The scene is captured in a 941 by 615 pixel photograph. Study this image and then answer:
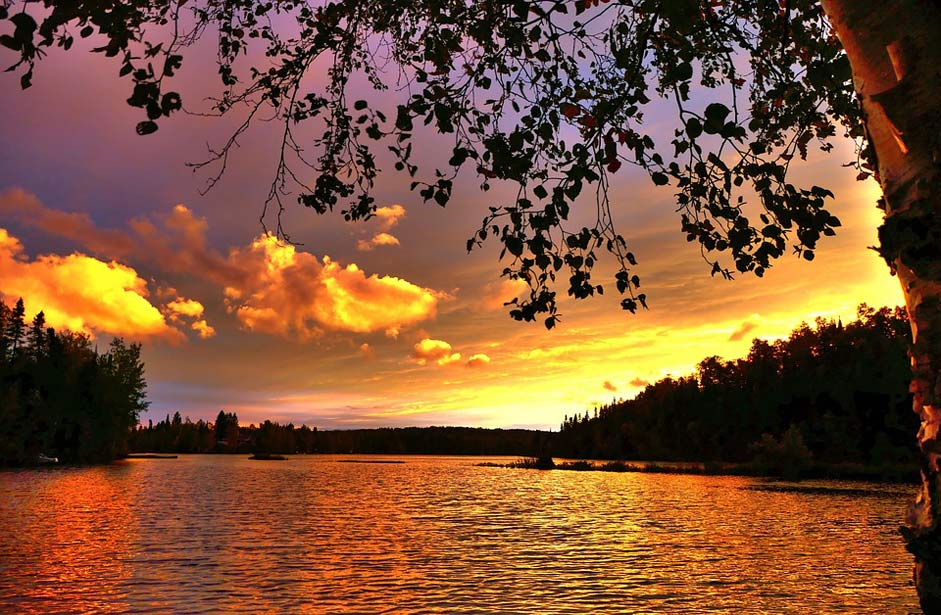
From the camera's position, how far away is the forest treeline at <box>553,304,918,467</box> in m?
89.0

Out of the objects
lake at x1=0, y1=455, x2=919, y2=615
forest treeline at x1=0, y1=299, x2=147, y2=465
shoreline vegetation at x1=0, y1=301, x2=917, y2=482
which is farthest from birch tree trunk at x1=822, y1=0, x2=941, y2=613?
forest treeline at x1=0, y1=299, x2=147, y2=465

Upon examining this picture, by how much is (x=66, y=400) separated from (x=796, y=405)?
107 m

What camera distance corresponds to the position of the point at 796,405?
107562 millimetres

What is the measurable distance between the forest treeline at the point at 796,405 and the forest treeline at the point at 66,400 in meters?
86.4

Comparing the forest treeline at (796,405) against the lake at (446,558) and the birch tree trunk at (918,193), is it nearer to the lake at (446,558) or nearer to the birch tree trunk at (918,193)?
the lake at (446,558)

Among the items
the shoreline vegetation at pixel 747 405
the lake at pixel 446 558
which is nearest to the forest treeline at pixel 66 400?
the shoreline vegetation at pixel 747 405

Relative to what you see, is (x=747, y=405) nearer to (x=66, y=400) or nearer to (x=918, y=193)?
(x=66, y=400)

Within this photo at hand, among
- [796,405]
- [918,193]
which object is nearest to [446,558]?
[918,193]

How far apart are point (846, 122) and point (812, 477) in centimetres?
7766

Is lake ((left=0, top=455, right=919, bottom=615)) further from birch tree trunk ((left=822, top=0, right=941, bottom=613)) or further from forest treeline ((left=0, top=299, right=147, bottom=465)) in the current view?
forest treeline ((left=0, top=299, right=147, bottom=465))

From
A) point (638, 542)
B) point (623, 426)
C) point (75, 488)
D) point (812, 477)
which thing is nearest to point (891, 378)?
point (812, 477)

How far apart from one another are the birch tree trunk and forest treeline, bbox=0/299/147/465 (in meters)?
94.4

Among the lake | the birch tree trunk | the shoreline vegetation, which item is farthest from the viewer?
the shoreline vegetation

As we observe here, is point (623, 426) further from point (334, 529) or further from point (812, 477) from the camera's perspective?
point (334, 529)
